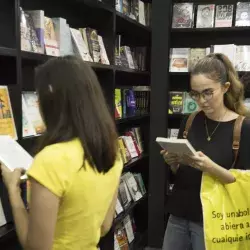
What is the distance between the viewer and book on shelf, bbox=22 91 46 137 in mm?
1771

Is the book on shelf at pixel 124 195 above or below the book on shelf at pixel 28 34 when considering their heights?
below

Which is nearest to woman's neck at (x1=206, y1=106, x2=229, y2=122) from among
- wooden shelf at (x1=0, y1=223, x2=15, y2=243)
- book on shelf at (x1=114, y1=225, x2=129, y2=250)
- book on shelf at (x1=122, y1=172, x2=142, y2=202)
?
wooden shelf at (x1=0, y1=223, x2=15, y2=243)

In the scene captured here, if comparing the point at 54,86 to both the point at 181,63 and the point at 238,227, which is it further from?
the point at 181,63

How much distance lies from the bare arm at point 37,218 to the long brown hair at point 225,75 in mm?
1117

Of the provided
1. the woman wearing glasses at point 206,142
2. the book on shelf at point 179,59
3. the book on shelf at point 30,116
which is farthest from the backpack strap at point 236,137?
the book on shelf at point 179,59

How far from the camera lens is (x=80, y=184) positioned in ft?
3.65

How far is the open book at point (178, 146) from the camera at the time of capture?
1667 millimetres

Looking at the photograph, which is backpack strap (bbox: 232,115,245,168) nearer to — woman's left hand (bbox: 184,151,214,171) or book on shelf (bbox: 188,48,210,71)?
woman's left hand (bbox: 184,151,214,171)

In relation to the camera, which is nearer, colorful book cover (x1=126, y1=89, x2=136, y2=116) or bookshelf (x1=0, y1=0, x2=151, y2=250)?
bookshelf (x1=0, y1=0, x2=151, y2=250)

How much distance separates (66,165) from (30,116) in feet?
2.70

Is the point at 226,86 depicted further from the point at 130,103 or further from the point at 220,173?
the point at 130,103

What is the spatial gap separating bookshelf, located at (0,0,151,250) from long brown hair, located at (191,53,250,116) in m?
0.77

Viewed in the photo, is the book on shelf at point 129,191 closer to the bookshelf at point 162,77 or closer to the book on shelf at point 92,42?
the bookshelf at point 162,77

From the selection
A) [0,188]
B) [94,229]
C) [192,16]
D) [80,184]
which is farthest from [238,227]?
[192,16]
